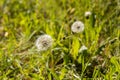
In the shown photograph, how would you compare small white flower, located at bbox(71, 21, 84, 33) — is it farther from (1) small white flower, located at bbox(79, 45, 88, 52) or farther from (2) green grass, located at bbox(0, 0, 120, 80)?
(1) small white flower, located at bbox(79, 45, 88, 52)

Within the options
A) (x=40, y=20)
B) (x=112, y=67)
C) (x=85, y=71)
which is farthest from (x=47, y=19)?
(x=112, y=67)

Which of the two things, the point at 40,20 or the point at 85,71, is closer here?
the point at 85,71

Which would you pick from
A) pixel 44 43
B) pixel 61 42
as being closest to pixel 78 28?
pixel 61 42

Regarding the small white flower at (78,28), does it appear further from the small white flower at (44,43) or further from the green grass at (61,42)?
the small white flower at (44,43)

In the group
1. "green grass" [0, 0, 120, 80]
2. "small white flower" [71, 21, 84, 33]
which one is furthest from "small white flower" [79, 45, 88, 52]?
"small white flower" [71, 21, 84, 33]

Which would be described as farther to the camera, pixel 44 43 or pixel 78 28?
pixel 78 28

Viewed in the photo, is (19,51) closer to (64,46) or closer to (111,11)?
(64,46)

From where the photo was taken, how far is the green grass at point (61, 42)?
174 centimetres

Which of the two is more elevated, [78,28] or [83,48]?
[78,28]

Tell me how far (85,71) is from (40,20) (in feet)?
2.32

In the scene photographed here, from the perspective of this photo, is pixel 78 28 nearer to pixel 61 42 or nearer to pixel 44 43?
pixel 61 42

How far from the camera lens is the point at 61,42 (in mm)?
1978

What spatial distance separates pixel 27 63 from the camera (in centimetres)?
188

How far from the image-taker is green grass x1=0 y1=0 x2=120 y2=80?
68.3 inches
